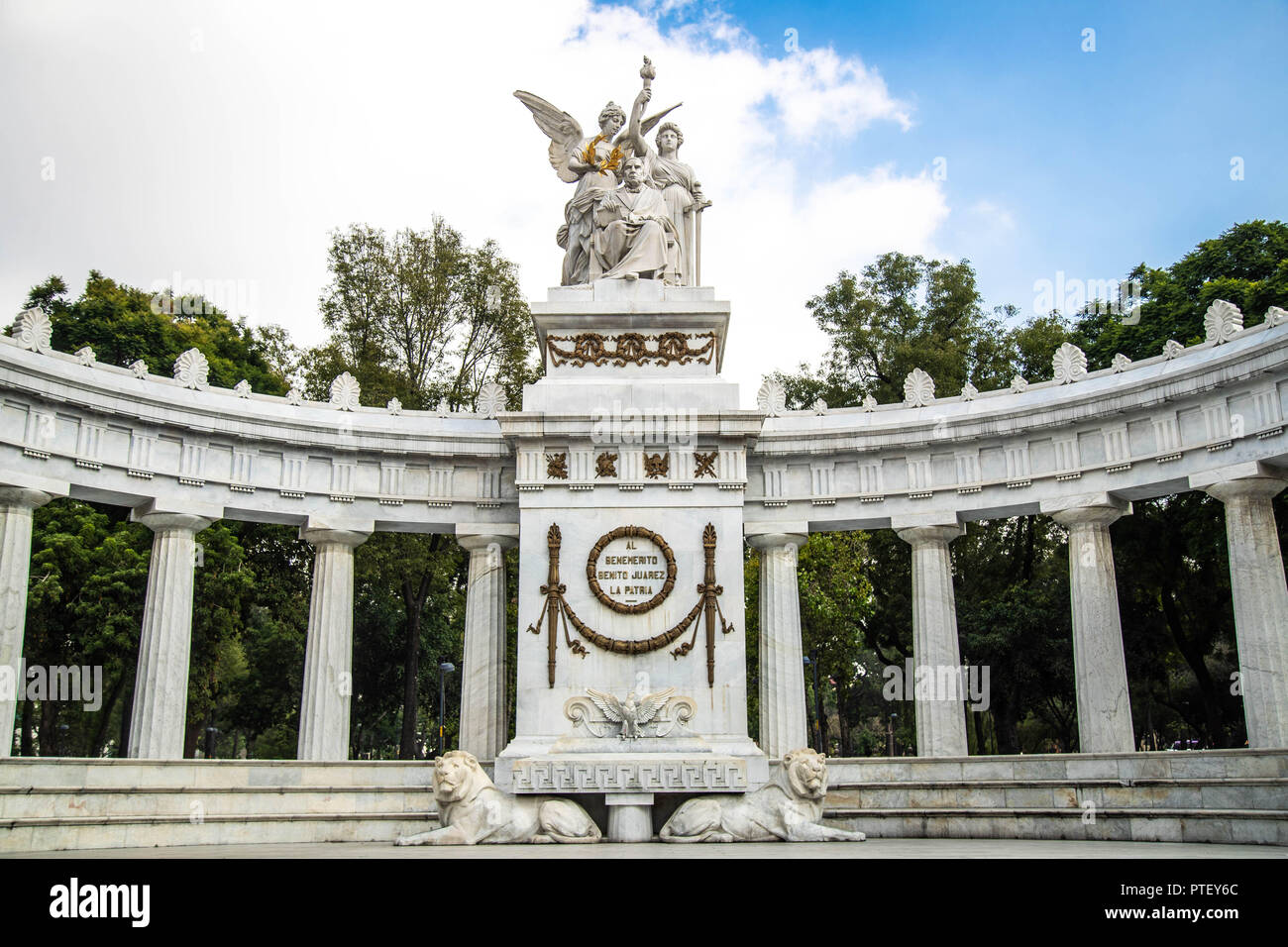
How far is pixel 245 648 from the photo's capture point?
216 ft

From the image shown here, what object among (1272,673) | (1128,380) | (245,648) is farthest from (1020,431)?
(245,648)

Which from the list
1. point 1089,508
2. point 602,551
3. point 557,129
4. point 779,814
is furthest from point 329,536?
point 1089,508

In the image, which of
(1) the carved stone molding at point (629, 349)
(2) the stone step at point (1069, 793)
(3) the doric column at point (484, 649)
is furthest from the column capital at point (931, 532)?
(3) the doric column at point (484, 649)

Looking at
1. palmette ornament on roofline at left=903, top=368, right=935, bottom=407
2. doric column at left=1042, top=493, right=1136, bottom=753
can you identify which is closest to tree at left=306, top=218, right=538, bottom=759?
palmette ornament on roofline at left=903, top=368, right=935, bottom=407

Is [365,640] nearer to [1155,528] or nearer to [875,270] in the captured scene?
[875,270]

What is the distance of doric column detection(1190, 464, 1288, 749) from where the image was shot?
29703mm

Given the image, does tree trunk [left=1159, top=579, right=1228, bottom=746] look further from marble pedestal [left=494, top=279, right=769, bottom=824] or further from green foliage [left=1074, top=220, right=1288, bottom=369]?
marble pedestal [left=494, top=279, right=769, bottom=824]

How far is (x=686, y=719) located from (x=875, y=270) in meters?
36.1

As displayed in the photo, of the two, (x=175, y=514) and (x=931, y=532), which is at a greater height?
(x=175, y=514)

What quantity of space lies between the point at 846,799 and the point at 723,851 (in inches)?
404

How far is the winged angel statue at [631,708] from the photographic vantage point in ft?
95.1

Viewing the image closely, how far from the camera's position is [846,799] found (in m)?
31.8

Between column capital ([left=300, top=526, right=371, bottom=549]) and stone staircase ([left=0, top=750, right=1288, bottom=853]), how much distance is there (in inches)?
295

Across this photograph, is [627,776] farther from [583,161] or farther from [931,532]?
→ [583,161]
